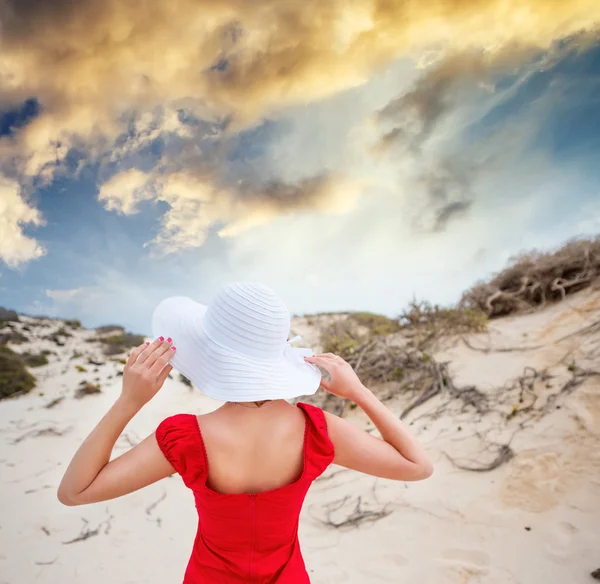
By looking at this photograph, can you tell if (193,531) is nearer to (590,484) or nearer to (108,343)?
(590,484)

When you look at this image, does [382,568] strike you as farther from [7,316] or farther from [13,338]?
[7,316]

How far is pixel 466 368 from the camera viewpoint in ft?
22.0

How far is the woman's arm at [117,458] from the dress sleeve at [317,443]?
0.55 metres

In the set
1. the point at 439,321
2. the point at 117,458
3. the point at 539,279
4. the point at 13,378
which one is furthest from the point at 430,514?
the point at 13,378

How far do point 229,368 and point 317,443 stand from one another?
42 cm

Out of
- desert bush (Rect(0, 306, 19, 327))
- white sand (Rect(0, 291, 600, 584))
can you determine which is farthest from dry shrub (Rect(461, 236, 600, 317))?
desert bush (Rect(0, 306, 19, 327))

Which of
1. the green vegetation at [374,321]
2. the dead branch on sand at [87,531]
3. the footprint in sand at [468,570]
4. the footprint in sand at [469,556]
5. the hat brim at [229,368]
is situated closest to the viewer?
the hat brim at [229,368]

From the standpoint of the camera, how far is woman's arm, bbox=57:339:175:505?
1.25 meters

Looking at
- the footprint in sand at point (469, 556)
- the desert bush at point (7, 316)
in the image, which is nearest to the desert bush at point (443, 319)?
the footprint in sand at point (469, 556)

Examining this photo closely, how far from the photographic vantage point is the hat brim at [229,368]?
1.36 meters

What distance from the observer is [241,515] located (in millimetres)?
1445

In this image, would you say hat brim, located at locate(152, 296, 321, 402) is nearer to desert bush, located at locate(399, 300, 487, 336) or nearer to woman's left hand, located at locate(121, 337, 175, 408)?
woman's left hand, located at locate(121, 337, 175, 408)

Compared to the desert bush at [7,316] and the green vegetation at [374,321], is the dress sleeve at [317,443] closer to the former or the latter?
the green vegetation at [374,321]

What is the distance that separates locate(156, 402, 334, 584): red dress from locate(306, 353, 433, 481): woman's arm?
0.21 feet
